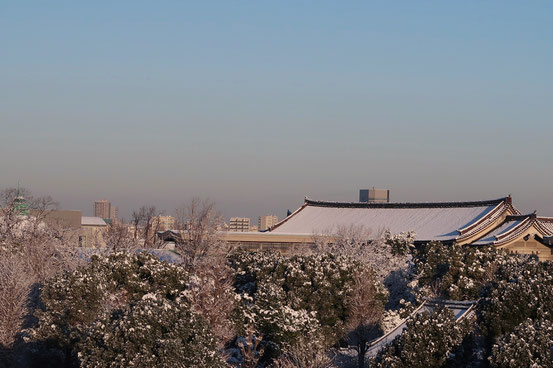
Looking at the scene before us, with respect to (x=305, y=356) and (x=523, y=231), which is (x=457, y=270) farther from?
(x=523, y=231)

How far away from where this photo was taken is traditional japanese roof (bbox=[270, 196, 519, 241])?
250 ft

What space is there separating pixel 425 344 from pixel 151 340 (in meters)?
9.39

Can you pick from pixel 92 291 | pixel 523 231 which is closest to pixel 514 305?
pixel 92 291

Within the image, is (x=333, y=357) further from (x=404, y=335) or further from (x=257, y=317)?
(x=404, y=335)

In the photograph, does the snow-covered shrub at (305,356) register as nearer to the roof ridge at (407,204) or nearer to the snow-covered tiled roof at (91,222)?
the roof ridge at (407,204)

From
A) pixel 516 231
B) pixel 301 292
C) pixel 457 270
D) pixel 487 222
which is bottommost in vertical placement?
pixel 301 292

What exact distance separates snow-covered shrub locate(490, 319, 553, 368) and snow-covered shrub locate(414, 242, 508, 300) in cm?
1944

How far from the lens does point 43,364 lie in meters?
39.6

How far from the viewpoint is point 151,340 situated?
2902 centimetres

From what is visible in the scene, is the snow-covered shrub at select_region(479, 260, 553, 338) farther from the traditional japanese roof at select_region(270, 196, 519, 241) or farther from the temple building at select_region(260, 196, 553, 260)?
the traditional japanese roof at select_region(270, 196, 519, 241)

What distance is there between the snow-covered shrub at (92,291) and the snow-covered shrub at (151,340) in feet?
19.7

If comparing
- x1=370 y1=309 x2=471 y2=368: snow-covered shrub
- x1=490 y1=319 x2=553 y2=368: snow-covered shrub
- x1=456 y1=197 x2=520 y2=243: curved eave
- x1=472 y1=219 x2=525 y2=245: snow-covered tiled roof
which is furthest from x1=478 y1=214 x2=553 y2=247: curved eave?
x1=490 y1=319 x2=553 y2=368: snow-covered shrub

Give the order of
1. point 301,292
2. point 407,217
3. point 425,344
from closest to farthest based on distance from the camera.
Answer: point 425,344 → point 301,292 → point 407,217

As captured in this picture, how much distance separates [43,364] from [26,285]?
21.6 feet
